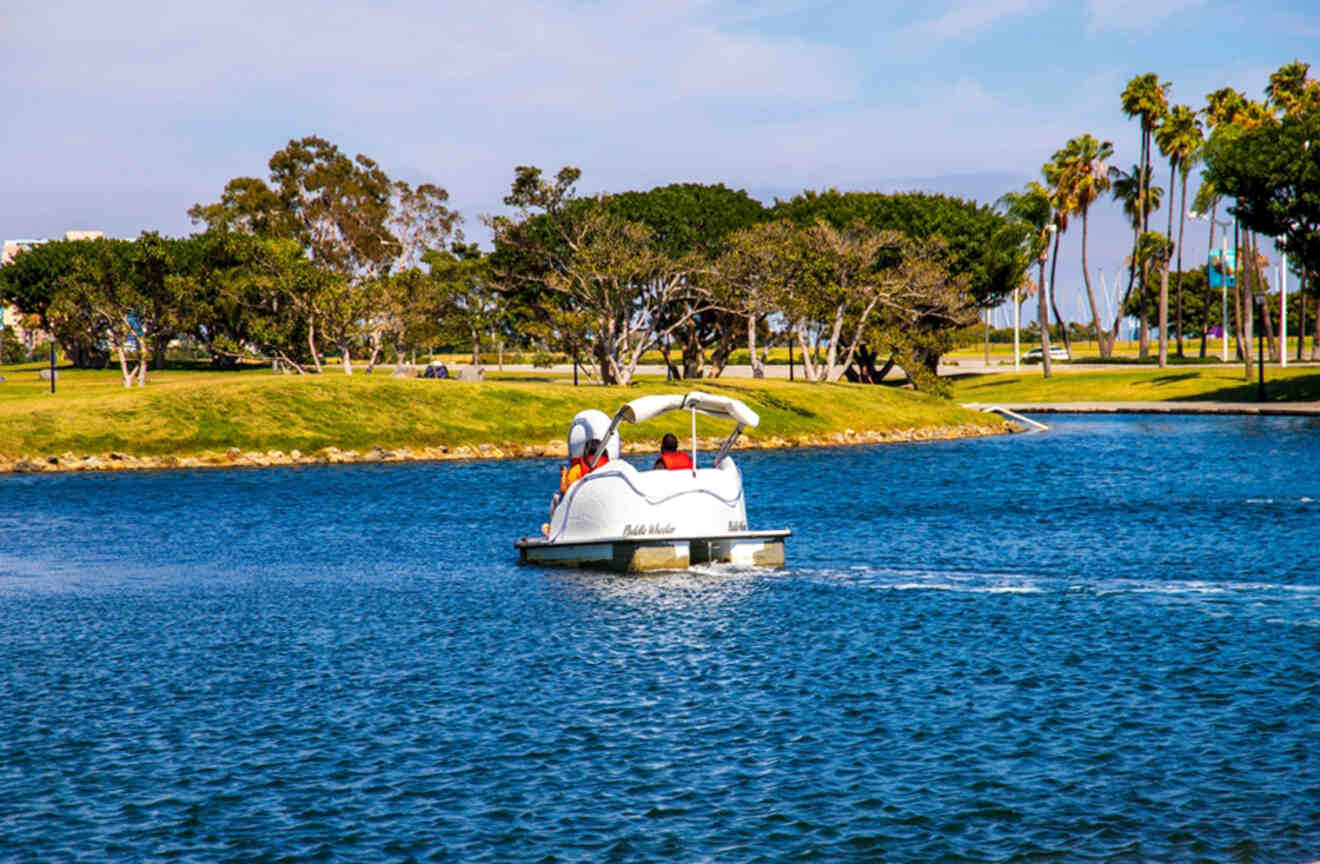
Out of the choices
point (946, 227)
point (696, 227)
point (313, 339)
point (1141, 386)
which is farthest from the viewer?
point (946, 227)

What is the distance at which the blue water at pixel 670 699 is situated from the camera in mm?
13242

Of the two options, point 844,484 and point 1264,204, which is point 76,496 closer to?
point 844,484

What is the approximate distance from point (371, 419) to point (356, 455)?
4.73 m

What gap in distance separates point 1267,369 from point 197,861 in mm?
113444

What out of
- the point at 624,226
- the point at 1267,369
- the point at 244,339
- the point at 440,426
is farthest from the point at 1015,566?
the point at 244,339

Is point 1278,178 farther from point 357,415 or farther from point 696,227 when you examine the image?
point 357,415

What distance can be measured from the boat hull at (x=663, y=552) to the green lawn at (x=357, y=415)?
1593 inches

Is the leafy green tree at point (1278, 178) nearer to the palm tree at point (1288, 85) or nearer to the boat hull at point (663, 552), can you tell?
the palm tree at point (1288, 85)

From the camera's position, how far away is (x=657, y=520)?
94.8 feet

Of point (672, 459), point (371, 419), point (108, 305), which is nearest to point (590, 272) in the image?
point (371, 419)

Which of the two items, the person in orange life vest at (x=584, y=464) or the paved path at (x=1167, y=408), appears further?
the paved path at (x=1167, y=408)

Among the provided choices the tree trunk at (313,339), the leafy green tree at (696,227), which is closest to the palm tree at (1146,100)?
the leafy green tree at (696,227)

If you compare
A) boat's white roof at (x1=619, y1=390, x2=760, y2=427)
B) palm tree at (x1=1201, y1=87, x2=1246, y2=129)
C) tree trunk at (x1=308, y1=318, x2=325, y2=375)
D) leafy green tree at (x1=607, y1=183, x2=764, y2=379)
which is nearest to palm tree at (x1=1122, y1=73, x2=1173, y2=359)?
palm tree at (x1=1201, y1=87, x2=1246, y2=129)

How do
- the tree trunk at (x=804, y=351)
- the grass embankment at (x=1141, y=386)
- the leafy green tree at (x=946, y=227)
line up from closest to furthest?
the tree trunk at (x=804, y=351) → the grass embankment at (x=1141, y=386) → the leafy green tree at (x=946, y=227)
